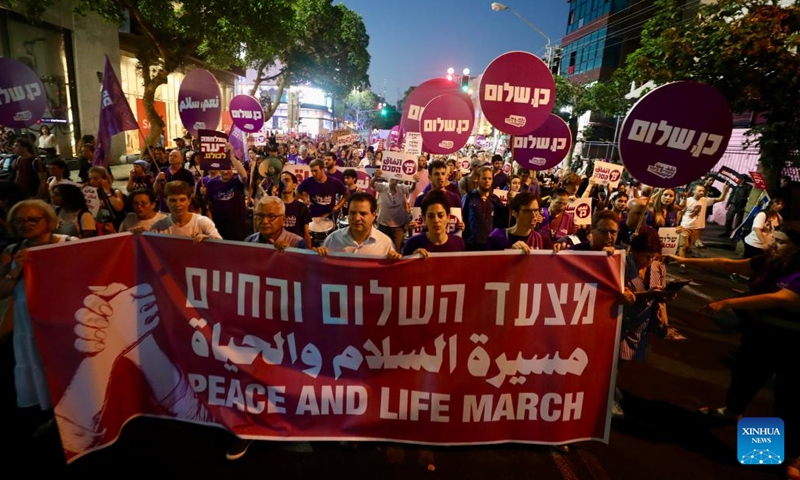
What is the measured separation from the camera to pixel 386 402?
3193mm

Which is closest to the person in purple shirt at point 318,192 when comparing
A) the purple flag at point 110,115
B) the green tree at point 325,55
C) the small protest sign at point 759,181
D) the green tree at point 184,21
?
the purple flag at point 110,115

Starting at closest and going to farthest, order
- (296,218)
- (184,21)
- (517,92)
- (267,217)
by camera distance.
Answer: (267,217)
(517,92)
(296,218)
(184,21)

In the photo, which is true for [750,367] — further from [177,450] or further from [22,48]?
[22,48]

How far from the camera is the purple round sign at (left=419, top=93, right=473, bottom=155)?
7723 mm

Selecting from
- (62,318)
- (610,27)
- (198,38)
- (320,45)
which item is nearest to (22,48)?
(198,38)

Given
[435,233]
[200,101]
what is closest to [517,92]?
[435,233]

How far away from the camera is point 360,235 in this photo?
12.6ft

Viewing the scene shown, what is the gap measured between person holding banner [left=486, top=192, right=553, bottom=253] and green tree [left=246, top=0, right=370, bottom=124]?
2633cm

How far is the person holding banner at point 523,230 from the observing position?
4.35 metres

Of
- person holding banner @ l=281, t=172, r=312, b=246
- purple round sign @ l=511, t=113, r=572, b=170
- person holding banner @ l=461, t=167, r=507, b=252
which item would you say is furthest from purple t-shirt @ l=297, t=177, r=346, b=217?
purple round sign @ l=511, t=113, r=572, b=170

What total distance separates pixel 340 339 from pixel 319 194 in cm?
443

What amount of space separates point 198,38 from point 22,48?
698 cm

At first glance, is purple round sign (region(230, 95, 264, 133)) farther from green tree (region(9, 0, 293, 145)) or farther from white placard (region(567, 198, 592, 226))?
white placard (region(567, 198, 592, 226))

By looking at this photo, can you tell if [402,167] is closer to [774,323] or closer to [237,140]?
[237,140]
